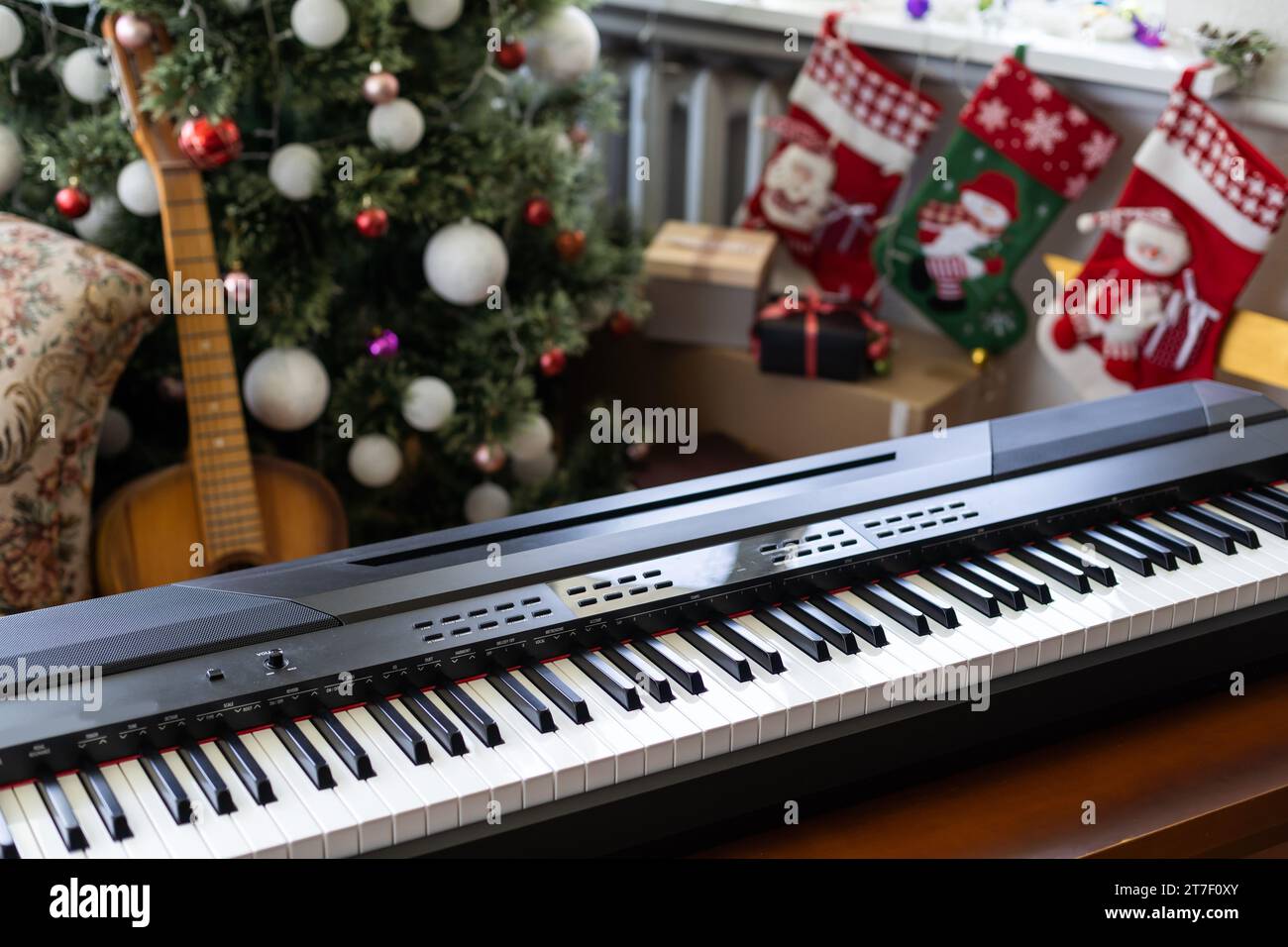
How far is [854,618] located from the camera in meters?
1.17

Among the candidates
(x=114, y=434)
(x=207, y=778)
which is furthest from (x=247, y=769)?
(x=114, y=434)

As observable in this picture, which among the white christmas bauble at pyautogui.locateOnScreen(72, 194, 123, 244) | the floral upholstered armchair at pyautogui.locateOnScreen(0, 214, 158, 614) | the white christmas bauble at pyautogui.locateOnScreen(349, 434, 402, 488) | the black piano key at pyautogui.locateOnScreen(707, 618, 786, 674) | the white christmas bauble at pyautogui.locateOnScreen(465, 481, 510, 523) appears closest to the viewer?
the black piano key at pyautogui.locateOnScreen(707, 618, 786, 674)

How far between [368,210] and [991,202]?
1.05 m

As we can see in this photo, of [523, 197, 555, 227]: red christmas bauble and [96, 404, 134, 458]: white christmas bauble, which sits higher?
[523, 197, 555, 227]: red christmas bauble

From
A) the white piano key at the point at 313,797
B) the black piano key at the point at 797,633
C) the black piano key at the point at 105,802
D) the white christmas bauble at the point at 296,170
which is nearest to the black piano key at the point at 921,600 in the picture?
the black piano key at the point at 797,633

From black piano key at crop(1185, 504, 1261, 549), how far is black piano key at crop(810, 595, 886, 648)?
16.0 inches

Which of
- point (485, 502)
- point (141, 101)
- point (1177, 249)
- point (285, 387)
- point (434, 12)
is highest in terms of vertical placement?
point (434, 12)

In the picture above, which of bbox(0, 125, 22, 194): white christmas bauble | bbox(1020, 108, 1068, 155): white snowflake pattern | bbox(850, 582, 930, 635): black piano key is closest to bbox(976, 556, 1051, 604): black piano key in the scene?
bbox(850, 582, 930, 635): black piano key

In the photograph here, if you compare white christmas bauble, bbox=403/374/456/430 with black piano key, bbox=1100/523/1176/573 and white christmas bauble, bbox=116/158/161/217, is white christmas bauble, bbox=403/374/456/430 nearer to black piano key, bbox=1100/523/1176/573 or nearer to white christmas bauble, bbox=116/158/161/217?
white christmas bauble, bbox=116/158/161/217

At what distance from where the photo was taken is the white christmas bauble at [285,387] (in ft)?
6.36

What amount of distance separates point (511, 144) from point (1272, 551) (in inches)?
48.4

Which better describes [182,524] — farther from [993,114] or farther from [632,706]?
[993,114]

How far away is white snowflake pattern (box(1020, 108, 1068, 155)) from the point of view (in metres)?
2.18

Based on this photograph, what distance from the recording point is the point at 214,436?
1.87 metres
